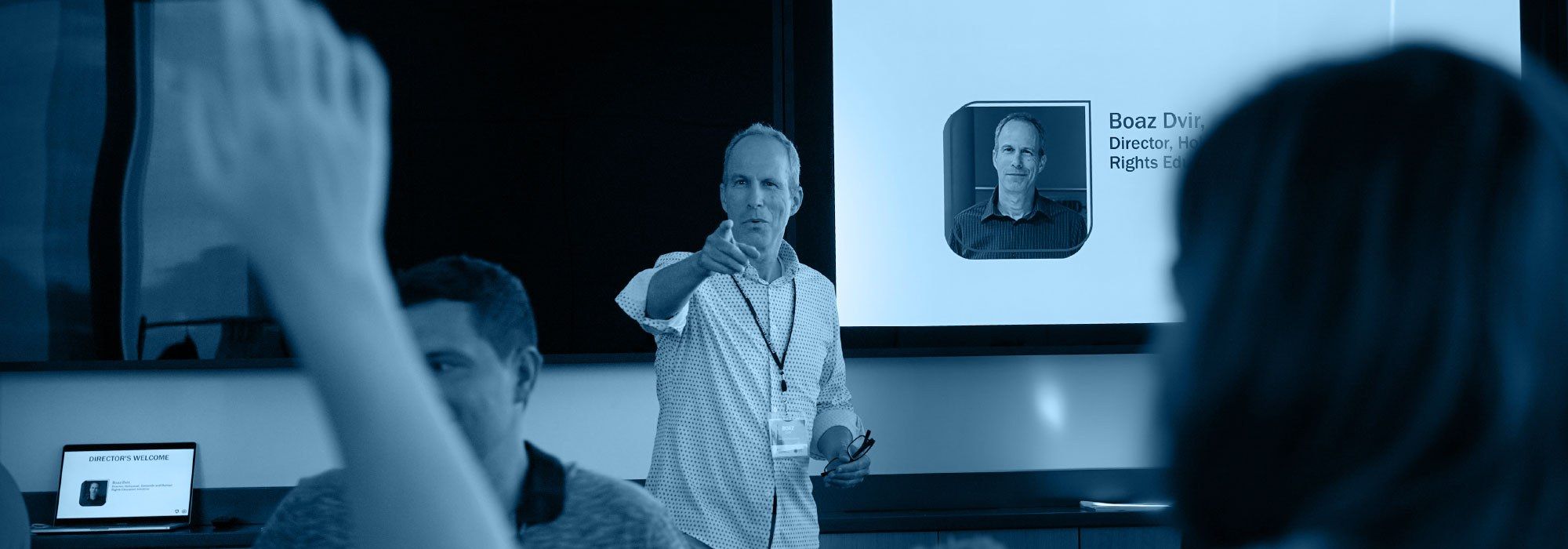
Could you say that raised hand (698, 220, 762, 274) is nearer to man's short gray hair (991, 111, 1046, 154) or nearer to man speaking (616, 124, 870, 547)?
man speaking (616, 124, 870, 547)

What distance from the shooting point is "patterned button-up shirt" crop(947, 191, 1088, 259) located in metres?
3.45

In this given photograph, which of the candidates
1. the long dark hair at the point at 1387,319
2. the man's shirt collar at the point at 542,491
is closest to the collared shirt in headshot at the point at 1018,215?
the man's shirt collar at the point at 542,491

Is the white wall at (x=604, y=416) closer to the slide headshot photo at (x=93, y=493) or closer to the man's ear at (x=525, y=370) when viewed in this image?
the slide headshot photo at (x=93, y=493)

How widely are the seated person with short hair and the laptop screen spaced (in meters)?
1.78

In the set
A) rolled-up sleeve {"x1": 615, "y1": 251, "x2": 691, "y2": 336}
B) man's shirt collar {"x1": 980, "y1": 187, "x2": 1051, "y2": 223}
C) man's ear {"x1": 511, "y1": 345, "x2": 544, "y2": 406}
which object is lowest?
man's ear {"x1": 511, "y1": 345, "x2": 544, "y2": 406}

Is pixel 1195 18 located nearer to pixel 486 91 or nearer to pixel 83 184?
pixel 486 91

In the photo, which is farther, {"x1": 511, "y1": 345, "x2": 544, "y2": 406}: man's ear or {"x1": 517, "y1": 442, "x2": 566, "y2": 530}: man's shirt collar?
{"x1": 511, "y1": 345, "x2": 544, "y2": 406}: man's ear

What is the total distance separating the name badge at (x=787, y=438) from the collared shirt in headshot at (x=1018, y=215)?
1.04m

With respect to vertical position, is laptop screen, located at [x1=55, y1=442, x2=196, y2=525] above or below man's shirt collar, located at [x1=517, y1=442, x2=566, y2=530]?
below

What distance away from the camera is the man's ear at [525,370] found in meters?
1.69

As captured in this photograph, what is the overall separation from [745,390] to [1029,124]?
1.36 metres

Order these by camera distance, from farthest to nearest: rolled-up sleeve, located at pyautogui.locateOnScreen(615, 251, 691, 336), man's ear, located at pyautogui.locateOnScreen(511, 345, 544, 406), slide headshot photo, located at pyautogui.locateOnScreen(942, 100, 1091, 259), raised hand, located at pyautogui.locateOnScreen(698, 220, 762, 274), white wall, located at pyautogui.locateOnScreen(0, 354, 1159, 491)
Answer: slide headshot photo, located at pyautogui.locateOnScreen(942, 100, 1091, 259)
white wall, located at pyautogui.locateOnScreen(0, 354, 1159, 491)
rolled-up sleeve, located at pyautogui.locateOnScreen(615, 251, 691, 336)
raised hand, located at pyautogui.locateOnScreen(698, 220, 762, 274)
man's ear, located at pyautogui.locateOnScreen(511, 345, 544, 406)

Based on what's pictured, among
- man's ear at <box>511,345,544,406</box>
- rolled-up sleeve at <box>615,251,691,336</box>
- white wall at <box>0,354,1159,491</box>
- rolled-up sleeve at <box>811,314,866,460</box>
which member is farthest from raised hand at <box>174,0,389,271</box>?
white wall at <box>0,354,1159,491</box>

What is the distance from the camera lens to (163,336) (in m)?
3.14
